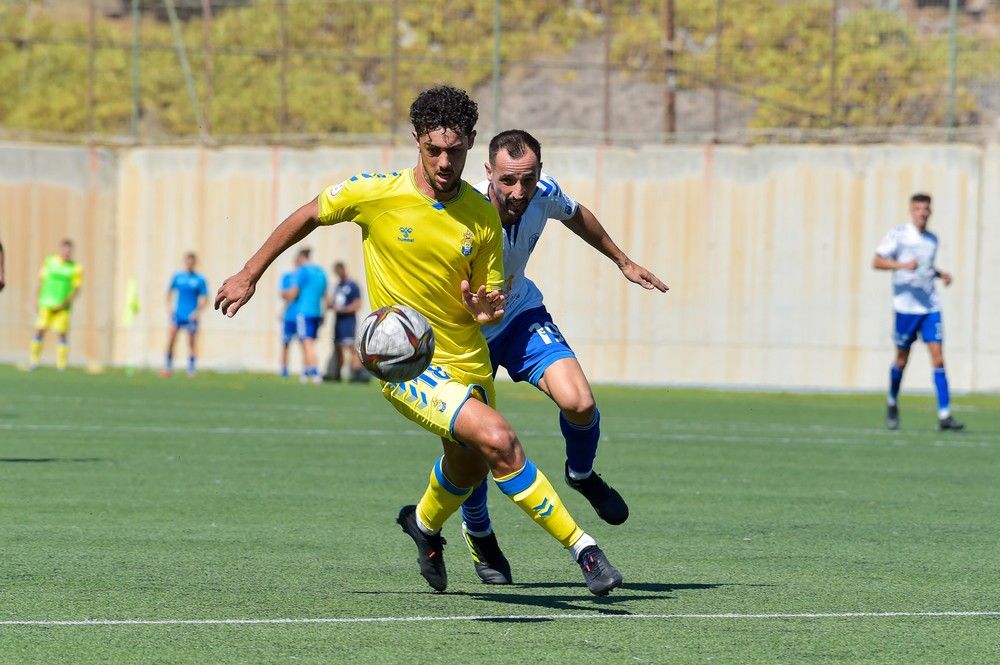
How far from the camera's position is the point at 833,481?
1312 cm

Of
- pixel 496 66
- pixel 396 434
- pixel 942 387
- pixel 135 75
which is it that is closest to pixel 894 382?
pixel 942 387

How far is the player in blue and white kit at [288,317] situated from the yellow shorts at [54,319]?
12.1ft

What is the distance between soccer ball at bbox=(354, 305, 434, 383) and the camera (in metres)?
7.07

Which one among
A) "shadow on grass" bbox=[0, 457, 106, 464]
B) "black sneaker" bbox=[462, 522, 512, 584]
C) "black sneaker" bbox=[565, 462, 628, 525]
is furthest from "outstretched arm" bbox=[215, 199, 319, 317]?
"shadow on grass" bbox=[0, 457, 106, 464]

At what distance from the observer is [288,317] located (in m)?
29.0

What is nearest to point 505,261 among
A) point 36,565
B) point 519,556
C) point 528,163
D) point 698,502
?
point 528,163

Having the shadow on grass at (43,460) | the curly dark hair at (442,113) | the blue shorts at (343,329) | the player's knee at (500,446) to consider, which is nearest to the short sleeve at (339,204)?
the curly dark hair at (442,113)

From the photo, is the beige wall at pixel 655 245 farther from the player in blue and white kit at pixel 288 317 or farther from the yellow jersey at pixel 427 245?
the yellow jersey at pixel 427 245

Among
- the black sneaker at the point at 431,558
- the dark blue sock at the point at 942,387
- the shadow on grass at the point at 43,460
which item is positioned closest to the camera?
the black sneaker at the point at 431,558

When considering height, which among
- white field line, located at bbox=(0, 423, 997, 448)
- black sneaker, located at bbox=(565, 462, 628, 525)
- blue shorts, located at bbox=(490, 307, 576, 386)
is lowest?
white field line, located at bbox=(0, 423, 997, 448)

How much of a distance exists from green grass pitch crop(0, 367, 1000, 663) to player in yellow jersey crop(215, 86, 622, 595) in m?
0.55

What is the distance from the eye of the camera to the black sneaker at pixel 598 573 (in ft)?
22.9

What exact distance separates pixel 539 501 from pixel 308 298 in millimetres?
21679

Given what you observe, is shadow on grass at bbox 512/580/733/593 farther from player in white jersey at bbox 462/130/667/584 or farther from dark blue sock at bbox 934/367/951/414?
dark blue sock at bbox 934/367/951/414
